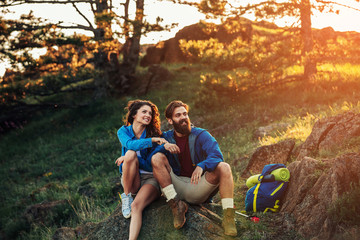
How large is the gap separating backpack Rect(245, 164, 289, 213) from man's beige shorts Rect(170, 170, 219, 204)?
83cm

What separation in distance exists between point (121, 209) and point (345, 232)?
2.63m

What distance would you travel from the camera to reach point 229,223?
3.94 metres

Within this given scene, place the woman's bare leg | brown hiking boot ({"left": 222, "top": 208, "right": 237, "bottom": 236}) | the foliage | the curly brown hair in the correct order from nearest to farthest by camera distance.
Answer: the foliage < brown hiking boot ({"left": 222, "top": 208, "right": 237, "bottom": 236}) < the woman's bare leg < the curly brown hair

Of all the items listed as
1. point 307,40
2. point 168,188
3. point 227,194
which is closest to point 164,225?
point 168,188

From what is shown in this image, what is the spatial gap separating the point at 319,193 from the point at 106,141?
10406 mm

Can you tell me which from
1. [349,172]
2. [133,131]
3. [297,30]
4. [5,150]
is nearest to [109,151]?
[5,150]

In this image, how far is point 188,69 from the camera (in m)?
19.9

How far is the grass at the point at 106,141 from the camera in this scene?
8.40 m

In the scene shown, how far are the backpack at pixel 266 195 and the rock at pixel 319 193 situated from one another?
174 mm

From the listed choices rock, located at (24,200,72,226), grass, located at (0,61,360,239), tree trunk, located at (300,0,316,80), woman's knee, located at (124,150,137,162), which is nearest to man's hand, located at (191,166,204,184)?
woman's knee, located at (124,150,137,162)

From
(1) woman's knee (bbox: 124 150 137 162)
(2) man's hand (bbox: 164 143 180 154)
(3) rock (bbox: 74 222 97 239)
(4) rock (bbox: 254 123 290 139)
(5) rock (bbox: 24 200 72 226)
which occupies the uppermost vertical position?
(2) man's hand (bbox: 164 143 180 154)

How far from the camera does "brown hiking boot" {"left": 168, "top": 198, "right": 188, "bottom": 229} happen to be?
397 cm

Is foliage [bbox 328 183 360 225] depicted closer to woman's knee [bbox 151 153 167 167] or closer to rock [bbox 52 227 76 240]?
woman's knee [bbox 151 153 167 167]

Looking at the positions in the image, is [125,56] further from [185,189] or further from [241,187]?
[185,189]
